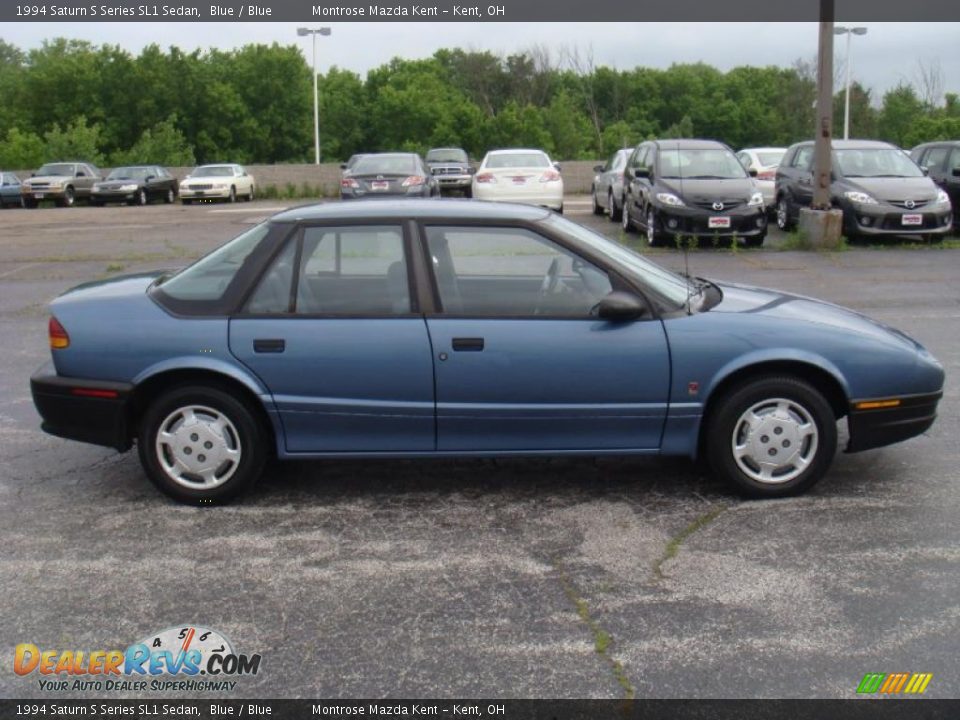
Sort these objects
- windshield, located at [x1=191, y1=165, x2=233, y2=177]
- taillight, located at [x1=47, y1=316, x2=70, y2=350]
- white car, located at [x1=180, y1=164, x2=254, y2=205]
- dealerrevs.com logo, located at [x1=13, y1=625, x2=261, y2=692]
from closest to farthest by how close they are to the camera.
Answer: dealerrevs.com logo, located at [x1=13, y1=625, x2=261, y2=692]
taillight, located at [x1=47, y1=316, x2=70, y2=350]
white car, located at [x1=180, y1=164, x2=254, y2=205]
windshield, located at [x1=191, y1=165, x2=233, y2=177]

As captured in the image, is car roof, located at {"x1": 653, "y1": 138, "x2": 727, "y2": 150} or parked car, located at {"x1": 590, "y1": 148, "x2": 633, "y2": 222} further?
parked car, located at {"x1": 590, "y1": 148, "x2": 633, "y2": 222}

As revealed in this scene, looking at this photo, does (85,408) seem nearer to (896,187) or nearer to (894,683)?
(894,683)

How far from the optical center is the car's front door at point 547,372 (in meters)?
5.24

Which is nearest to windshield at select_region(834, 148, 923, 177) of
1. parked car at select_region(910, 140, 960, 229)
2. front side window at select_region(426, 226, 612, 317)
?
parked car at select_region(910, 140, 960, 229)

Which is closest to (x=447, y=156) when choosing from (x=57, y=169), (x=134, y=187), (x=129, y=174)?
(x=134, y=187)

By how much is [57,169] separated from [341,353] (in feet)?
129

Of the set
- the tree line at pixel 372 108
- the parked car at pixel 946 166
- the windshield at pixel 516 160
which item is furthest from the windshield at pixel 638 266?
the tree line at pixel 372 108

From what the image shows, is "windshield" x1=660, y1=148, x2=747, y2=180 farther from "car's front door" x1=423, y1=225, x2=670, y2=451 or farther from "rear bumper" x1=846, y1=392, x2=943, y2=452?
"car's front door" x1=423, y1=225, x2=670, y2=451

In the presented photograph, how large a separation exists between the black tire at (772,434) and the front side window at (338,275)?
166 centimetres

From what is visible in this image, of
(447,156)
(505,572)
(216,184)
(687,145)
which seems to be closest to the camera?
(505,572)

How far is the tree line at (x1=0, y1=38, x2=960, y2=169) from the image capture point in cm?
6131

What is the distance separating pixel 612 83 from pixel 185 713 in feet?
280

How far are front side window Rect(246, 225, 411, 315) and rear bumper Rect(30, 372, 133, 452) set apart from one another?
31.5 inches

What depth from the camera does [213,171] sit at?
38.6 metres
